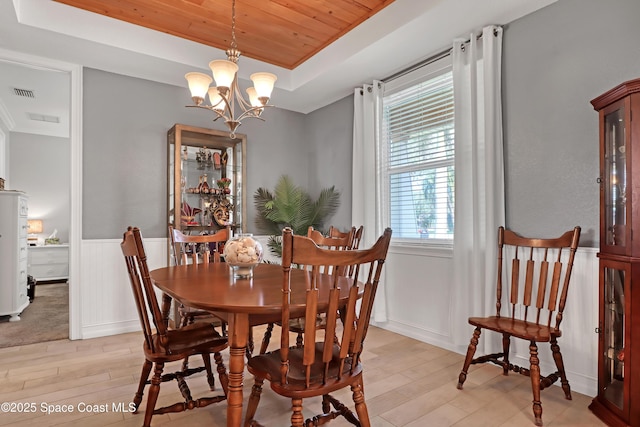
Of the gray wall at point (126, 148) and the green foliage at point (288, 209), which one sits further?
the green foliage at point (288, 209)

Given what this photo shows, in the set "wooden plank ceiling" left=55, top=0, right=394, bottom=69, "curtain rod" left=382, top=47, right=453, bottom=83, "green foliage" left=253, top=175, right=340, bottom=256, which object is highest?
"wooden plank ceiling" left=55, top=0, right=394, bottom=69

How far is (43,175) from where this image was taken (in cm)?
686

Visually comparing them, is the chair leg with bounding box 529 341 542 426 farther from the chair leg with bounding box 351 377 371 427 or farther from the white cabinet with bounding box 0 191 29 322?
the white cabinet with bounding box 0 191 29 322

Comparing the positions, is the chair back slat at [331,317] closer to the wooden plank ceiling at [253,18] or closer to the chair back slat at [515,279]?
the chair back slat at [515,279]

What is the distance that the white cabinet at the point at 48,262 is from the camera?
6.23m

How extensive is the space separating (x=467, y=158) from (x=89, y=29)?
3.24m

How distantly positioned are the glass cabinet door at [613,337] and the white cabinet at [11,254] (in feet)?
17.3

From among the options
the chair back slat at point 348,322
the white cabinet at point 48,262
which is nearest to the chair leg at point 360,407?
the chair back slat at point 348,322

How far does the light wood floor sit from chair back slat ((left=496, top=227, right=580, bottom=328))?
49 centimetres

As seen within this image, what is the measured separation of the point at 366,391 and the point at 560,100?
230 cm

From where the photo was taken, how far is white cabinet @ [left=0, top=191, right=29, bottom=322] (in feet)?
13.0

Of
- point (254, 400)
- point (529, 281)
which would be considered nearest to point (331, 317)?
point (254, 400)

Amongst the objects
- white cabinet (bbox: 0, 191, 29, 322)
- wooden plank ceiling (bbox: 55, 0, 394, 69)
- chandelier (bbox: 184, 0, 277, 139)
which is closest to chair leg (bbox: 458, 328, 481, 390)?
chandelier (bbox: 184, 0, 277, 139)

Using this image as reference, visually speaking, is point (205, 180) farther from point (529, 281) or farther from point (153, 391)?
point (529, 281)
